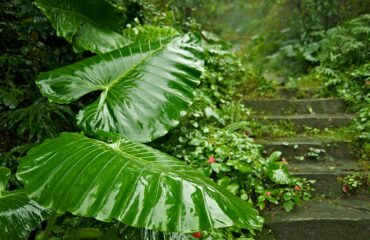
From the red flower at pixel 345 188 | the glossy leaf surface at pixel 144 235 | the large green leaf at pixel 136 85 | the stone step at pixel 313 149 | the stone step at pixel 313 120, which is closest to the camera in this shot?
the glossy leaf surface at pixel 144 235

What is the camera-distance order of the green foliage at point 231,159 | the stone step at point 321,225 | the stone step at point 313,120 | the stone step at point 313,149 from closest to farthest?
1. the stone step at point 321,225
2. the green foliage at point 231,159
3. the stone step at point 313,149
4. the stone step at point 313,120

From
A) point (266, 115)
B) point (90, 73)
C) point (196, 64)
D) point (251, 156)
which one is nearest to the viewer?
point (90, 73)

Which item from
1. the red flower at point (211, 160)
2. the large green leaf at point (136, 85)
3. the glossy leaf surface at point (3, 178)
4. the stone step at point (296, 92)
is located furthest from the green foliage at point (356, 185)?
the glossy leaf surface at point (3, 178)

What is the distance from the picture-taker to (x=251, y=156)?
87.2 inches

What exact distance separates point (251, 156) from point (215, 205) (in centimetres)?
134

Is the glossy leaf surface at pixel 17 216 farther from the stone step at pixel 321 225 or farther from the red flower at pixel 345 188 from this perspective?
the red flower at pixel 345 188

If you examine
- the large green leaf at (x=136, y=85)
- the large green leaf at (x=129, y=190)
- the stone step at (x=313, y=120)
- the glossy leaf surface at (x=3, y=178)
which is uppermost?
the large green leaf at (x=136, y=85)

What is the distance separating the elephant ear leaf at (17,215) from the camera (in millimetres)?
1243

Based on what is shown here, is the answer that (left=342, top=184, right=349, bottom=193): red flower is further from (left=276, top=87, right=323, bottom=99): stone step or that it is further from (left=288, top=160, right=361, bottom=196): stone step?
(left=276, top=87, right=323, bottom=99): stone step

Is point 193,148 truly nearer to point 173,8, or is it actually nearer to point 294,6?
point 173,8

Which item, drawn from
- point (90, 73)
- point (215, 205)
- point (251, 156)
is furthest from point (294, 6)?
point (215, 205)

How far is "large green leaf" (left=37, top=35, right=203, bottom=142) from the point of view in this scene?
1.61 metres

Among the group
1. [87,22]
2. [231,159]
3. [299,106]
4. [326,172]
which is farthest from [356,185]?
[87,22]

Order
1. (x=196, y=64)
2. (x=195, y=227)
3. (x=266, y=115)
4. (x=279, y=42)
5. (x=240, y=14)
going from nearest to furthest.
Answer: (x=195, y=227) → (x=196, y=64) → (x=266, y=115) → (x=279, y=42) → (x=240, y=14)
